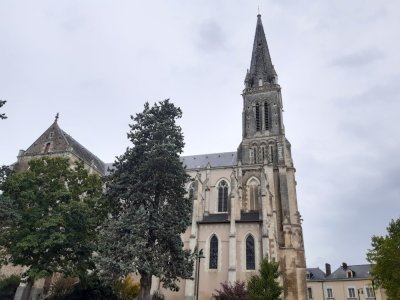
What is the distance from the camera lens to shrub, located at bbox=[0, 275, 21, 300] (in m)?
24.1

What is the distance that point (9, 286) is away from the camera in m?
24.8

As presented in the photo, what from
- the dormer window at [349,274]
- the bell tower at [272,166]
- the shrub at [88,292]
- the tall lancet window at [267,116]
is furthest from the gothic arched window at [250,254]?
the dormer window at [349,274]

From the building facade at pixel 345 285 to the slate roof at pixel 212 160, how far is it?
62.3ft

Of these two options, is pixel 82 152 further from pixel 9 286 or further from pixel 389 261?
pixel 389 261

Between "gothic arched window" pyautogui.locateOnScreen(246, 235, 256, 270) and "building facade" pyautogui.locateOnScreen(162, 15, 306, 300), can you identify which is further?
"building facade" pyautogui.locateOnScreen(162, 15, 306, 300)

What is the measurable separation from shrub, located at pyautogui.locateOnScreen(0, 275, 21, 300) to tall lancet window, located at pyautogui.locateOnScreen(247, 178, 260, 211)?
72.5ft

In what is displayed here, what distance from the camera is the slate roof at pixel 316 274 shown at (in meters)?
43.3

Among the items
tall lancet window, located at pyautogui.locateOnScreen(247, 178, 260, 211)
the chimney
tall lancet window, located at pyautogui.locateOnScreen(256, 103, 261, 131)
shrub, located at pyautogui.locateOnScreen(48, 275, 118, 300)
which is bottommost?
shrub, located at pyautogui.locateOnScreen(48, 275, 118, 300)

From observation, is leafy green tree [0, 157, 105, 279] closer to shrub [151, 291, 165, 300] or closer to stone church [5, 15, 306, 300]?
shrub [151, 291, 165, 300]

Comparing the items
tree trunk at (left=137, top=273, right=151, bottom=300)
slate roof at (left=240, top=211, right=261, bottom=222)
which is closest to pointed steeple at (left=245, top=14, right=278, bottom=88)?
slate roof at (left=240, top=211, right=261, bottom=222)

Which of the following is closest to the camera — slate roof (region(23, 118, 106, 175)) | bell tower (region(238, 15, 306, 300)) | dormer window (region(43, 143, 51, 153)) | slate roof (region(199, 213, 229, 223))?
bell tower (region(238, 15, 306, 300))

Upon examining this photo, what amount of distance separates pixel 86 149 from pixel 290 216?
2582cm

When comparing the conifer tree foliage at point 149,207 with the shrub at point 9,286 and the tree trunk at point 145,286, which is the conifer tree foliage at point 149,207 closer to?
the tree trunk at point 145,286

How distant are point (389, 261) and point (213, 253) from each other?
1439 cm
